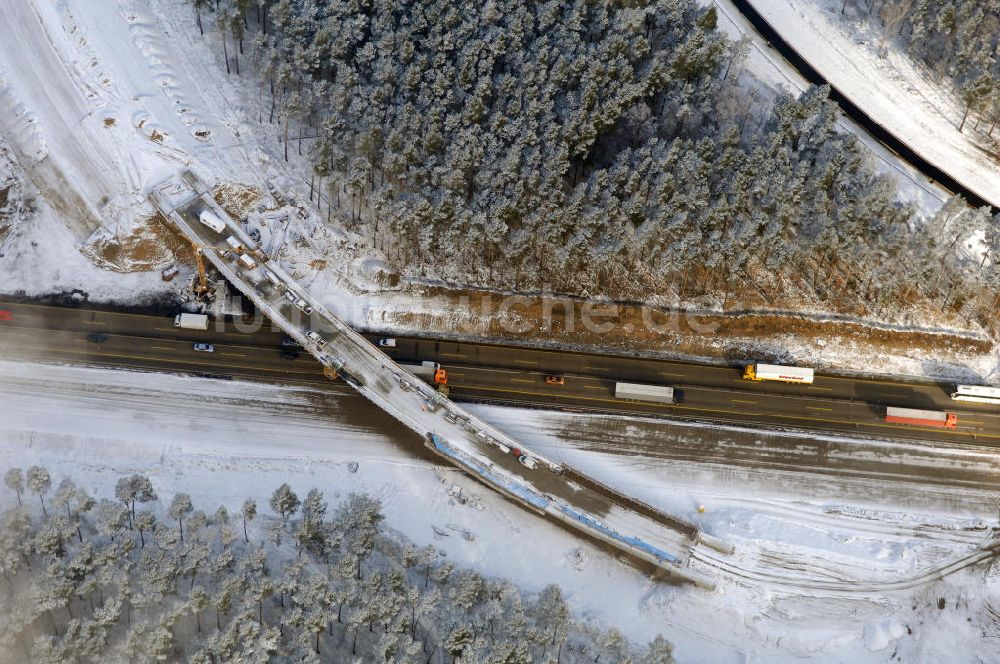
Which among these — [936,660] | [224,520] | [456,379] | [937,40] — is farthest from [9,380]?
[937,40]

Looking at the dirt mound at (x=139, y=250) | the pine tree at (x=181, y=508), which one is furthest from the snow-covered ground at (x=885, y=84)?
the pine tree at (x=181, y=508)

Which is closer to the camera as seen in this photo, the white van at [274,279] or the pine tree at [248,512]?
the pine tree at [248,512]

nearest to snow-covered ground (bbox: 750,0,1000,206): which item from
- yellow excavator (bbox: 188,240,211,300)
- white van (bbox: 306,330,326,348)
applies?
white van (bbox: 306,330,326,348)

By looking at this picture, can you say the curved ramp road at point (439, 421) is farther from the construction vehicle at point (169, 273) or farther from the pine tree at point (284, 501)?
the pine tree at point (284, 501)

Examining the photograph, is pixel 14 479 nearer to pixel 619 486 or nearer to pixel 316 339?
pixel 316 339

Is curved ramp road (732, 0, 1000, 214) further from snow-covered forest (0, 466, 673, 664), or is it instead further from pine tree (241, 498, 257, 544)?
pine tree (241, 498, 257, 544)

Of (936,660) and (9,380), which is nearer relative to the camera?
(936,660)

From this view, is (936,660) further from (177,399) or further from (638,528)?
(177,399)
